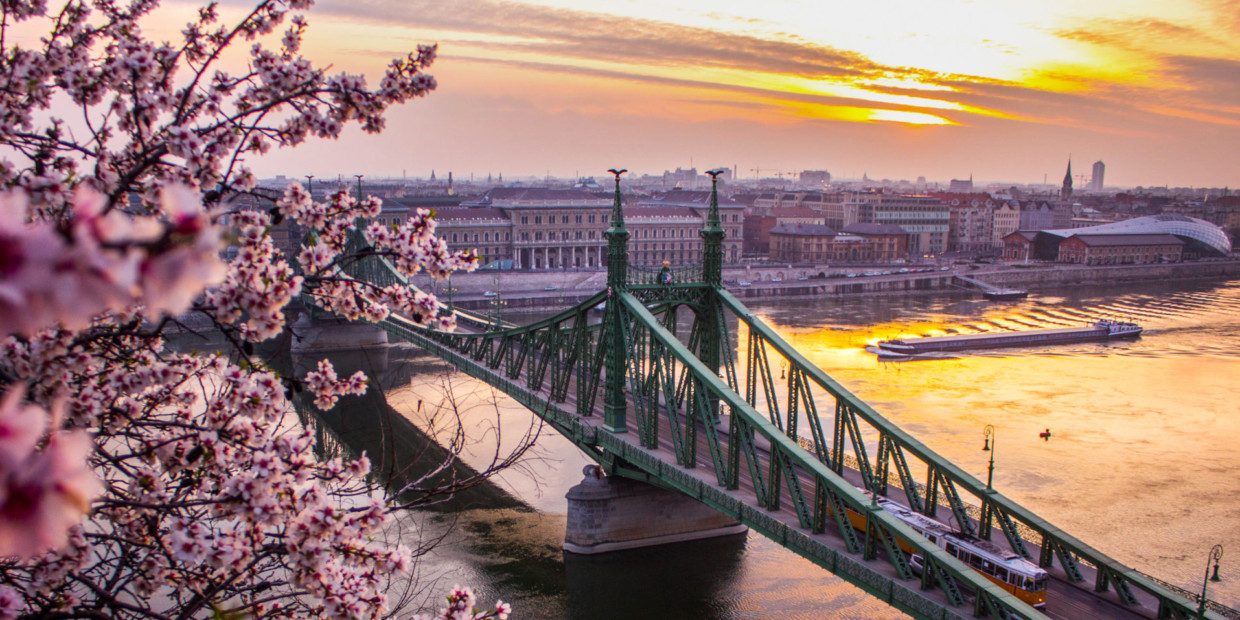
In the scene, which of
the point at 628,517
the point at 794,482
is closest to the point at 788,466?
the point at 794,482

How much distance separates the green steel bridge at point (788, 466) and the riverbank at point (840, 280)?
38685 millimetres

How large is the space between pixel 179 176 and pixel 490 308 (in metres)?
63.3

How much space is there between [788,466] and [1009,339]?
4742cm

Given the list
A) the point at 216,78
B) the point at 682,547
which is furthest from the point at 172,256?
the point at 682,547

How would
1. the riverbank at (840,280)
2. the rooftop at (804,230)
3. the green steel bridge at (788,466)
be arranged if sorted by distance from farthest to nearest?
1. the rooftop at (804,230)
2. the riverbank at (840,280)
3. the green steel bridge at (788,466)

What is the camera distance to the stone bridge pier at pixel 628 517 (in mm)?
23922

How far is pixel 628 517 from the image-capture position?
24.4m

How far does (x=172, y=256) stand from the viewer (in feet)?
5.50

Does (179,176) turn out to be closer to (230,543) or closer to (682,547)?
(230,543)

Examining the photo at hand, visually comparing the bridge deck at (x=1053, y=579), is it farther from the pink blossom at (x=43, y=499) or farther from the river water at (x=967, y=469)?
the pink blossom at (x=43, y=499)

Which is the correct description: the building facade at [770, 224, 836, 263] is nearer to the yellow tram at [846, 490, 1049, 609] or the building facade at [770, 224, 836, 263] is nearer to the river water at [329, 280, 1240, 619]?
the river water at [329, 280, 1240, 619]

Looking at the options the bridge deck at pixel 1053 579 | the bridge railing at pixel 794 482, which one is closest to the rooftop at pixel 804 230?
the bridge railing at pixel 794 482

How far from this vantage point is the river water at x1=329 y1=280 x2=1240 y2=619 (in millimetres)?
22219

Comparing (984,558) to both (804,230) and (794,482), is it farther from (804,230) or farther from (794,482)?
(804,230)
